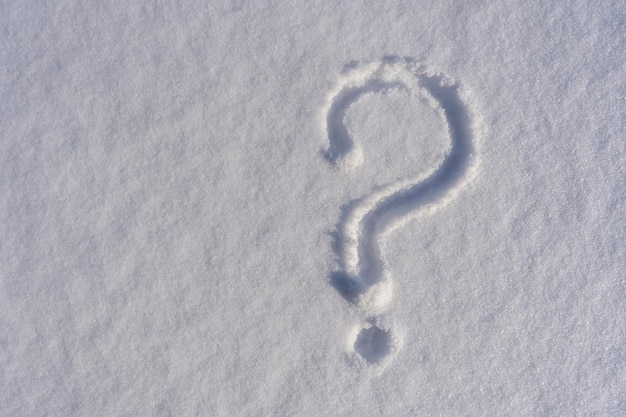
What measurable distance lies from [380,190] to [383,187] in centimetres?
1

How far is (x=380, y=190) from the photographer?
1246mm

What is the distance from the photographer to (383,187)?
125cm

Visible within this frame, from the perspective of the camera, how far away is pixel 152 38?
1.28 m

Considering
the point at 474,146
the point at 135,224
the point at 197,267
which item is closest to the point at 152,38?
the point at 135,224

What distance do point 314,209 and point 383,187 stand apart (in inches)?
7.7

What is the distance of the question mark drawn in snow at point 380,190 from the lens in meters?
1.22

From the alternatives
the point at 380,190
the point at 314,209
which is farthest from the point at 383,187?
the point at 314,209

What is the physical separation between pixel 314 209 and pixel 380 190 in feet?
0.60

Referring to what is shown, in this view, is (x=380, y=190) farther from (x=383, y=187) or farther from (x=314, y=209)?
(x=314, y=209)

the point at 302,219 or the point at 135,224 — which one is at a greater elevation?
the point at 135,224

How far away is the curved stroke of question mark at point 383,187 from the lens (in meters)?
1.22

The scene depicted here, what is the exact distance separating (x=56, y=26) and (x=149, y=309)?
0.82 metres

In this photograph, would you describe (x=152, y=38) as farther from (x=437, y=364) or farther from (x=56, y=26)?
(x=437, y=364)

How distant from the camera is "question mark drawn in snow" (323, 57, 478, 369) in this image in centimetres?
122
